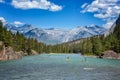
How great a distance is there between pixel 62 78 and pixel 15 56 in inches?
3941

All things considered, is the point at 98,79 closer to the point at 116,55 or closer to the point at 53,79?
the point at 53,79

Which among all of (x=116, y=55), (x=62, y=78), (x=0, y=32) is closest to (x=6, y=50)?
(x=0, y=32)

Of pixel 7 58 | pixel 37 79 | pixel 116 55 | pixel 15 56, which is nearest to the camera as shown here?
pixel 37 79

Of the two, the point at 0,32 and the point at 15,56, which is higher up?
the point at 0,32

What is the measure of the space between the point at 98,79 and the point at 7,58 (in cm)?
9423

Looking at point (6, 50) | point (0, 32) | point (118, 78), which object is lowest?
point (118, 78)

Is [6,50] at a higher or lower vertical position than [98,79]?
higher

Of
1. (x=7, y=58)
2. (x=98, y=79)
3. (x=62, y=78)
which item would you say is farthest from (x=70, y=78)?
(x=7, y=58)

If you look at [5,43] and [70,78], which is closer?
[70,78]

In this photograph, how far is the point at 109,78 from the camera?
76.0m

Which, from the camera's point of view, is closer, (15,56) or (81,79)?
(81,79)

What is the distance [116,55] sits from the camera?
19725 centimetres

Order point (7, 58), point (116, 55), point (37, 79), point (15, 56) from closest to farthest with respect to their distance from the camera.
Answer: point (37, 79), point (7, 58), point (15, 56), point (116, 55)

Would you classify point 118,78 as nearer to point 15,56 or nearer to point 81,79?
point 81,79
